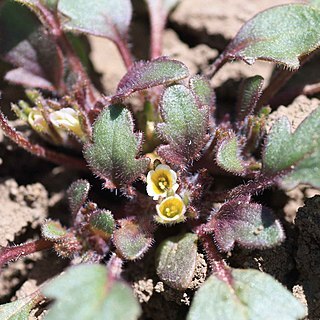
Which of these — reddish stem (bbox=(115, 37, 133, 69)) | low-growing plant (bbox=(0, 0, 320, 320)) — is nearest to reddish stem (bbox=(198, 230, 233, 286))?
low-growing plant (bbox=(0, 0, 320, 320))

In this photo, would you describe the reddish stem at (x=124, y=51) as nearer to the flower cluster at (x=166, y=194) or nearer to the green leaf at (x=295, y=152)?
the flower cluster at (x=166, y=194)

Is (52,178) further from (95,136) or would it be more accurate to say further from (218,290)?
(218,290)

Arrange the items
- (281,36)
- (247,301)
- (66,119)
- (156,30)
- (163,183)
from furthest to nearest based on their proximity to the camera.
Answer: (156,30) < (66,119) < (281,36) < (163,183) < (247,301)

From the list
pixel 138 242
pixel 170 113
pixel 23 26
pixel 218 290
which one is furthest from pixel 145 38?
pixel 218 290

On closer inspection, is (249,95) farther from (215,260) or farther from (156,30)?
(156,30)

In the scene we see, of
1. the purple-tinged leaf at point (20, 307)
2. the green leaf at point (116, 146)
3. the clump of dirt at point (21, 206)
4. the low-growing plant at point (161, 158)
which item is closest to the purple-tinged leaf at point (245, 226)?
the low-growing plant at point (161, 158)

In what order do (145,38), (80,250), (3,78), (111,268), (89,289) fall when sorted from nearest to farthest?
(89,289)
(111,268)
(80,250)
(3,78)
(145,38)

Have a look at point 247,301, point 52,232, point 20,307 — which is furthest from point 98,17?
point 247,301

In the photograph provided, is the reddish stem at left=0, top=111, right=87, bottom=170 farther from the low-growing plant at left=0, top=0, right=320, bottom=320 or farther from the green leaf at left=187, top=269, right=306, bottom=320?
the green leaf at left=187, top=269, right=306, bottom=320
